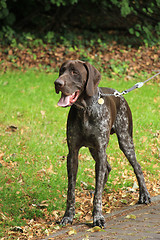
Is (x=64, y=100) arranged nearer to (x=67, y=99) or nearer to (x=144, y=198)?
(x=67, y=99)

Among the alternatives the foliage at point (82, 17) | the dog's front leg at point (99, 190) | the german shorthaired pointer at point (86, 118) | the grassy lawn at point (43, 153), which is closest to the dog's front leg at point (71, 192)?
the german shorthaired pointer at point (86, 118)

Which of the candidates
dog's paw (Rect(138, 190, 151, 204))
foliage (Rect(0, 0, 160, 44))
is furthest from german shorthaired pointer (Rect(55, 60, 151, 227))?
foliage (Rect(0, 0, 160, 44))

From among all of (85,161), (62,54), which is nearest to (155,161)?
(85,161)

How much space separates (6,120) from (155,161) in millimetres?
3542

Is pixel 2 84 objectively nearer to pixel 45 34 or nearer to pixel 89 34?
pixel 45 34

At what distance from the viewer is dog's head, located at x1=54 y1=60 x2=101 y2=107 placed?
418 centimetres

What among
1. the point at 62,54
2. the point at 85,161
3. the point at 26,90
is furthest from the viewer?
the point at 62,54

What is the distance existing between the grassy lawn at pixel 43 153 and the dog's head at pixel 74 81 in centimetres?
192

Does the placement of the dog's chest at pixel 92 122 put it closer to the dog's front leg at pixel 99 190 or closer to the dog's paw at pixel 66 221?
the dog's front leg at pixel 99 190

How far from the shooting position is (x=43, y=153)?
7.18 m

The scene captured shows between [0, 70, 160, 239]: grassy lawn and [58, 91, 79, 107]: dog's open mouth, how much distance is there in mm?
1878

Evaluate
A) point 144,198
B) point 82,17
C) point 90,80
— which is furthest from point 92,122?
point 82,17

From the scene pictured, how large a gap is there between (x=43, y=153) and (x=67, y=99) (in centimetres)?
313

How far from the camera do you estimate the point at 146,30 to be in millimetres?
14031
